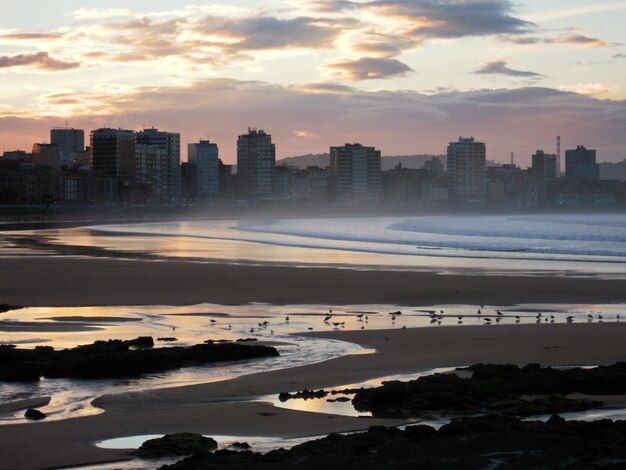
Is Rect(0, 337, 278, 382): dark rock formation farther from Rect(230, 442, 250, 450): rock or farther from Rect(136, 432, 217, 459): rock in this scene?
Rect(230, 442, 250, 450): rock

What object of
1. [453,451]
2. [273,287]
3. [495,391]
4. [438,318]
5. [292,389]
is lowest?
[273,287]

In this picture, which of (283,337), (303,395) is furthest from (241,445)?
(283,337)

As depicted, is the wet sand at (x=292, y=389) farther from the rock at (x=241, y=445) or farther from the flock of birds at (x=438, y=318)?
the flock of birds at (x=438, y=318)

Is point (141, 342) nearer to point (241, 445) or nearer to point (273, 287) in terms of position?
point (241, 445)

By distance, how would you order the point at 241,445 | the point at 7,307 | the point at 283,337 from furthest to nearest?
the point at 7,307 < the point at 283,337 < the point at 241,445

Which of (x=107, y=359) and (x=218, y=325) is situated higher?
(x=107, y=359)

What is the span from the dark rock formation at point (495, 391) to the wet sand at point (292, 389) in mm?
731

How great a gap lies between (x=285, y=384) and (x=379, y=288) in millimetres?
14485

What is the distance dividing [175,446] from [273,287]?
59.2ft

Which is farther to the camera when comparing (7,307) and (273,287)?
(273,287)

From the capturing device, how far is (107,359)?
13.6 meters

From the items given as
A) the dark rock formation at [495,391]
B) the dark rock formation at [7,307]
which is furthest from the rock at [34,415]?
the dark rock formation at [7,307]

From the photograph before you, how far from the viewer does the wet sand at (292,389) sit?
9.80 metres

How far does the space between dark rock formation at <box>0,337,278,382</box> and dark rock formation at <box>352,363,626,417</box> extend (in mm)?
3306
